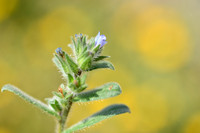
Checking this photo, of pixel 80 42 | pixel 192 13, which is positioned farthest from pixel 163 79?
pixel 80 42

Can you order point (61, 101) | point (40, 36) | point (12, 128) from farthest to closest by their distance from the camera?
point (40, 36), point (12, 128), point (61, 101)

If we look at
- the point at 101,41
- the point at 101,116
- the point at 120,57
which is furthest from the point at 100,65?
the point at 120,57

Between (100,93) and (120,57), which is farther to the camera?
(120,57)

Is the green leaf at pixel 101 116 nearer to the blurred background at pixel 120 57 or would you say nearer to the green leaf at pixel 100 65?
the green leaf at pixel 100 65

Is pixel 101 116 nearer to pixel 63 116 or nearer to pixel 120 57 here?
pixel 63 116

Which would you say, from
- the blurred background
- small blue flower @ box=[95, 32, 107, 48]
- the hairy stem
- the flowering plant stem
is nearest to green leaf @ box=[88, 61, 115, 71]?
the flowering plant stem

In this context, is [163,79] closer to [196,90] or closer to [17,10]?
[196,90]
